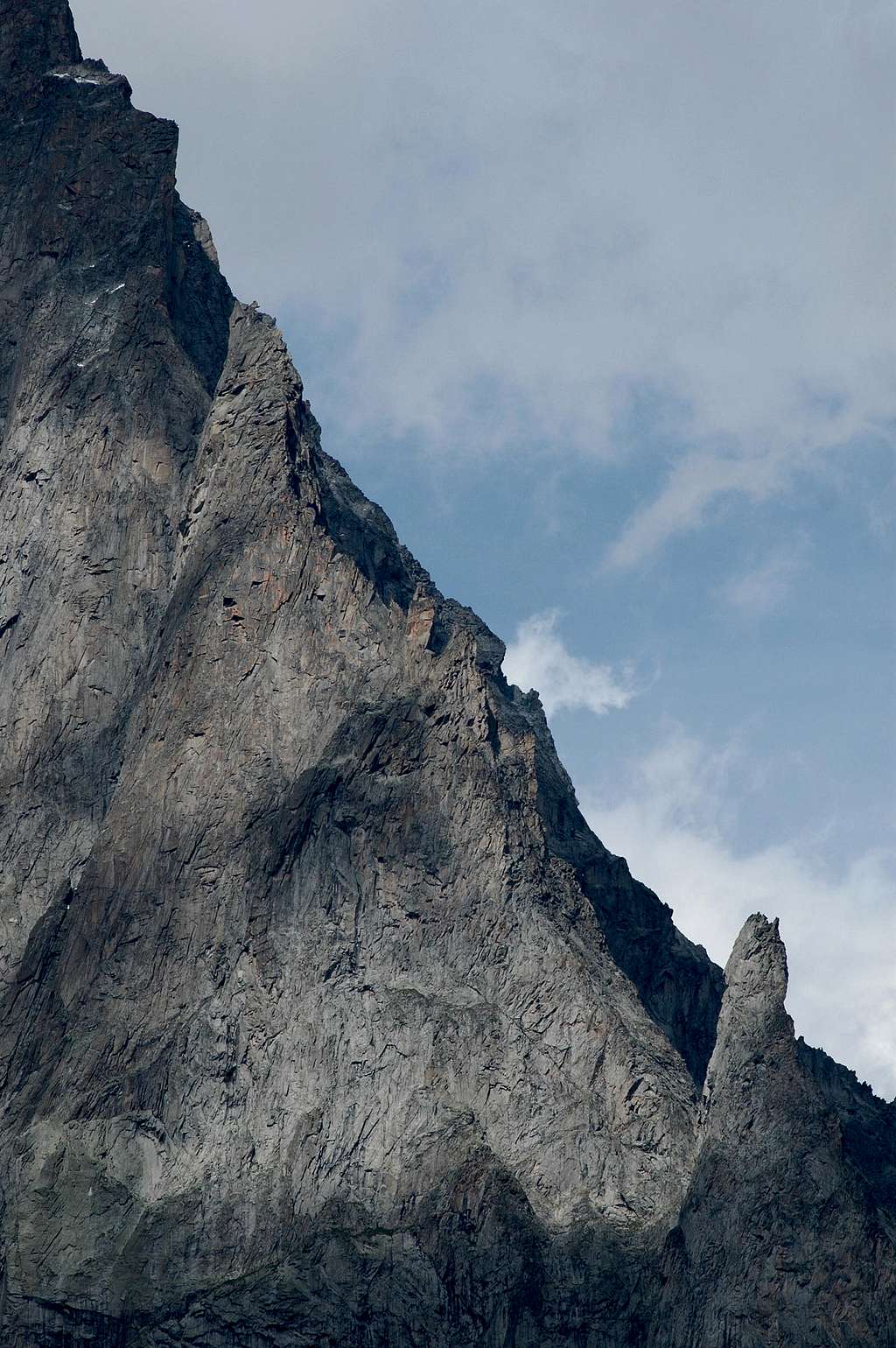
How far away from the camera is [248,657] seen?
168 m

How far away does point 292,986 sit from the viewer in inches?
6181

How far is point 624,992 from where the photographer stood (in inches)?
6378

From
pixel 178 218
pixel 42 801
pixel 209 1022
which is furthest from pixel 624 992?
pixel 178 218

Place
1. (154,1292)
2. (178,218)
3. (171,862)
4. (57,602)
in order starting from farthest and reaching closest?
1. (178,218)
2. (57,602)
3. (171,862)
4. (154,1292)

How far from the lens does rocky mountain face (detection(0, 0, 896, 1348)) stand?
147m

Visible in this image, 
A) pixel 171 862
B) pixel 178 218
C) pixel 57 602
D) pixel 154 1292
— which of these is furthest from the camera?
pixel 178 218

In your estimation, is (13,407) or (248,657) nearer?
(248,657)

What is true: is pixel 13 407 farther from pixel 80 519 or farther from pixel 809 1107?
pixel 809 1107

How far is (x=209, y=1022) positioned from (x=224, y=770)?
15874 millimetres

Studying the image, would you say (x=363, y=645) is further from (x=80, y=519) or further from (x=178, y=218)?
(x=178, y=218)

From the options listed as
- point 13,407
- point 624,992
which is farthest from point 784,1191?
point 13,407

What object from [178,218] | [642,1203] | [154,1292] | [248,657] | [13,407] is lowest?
[154,1292]

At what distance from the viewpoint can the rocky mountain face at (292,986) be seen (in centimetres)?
14738

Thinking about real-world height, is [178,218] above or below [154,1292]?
above
